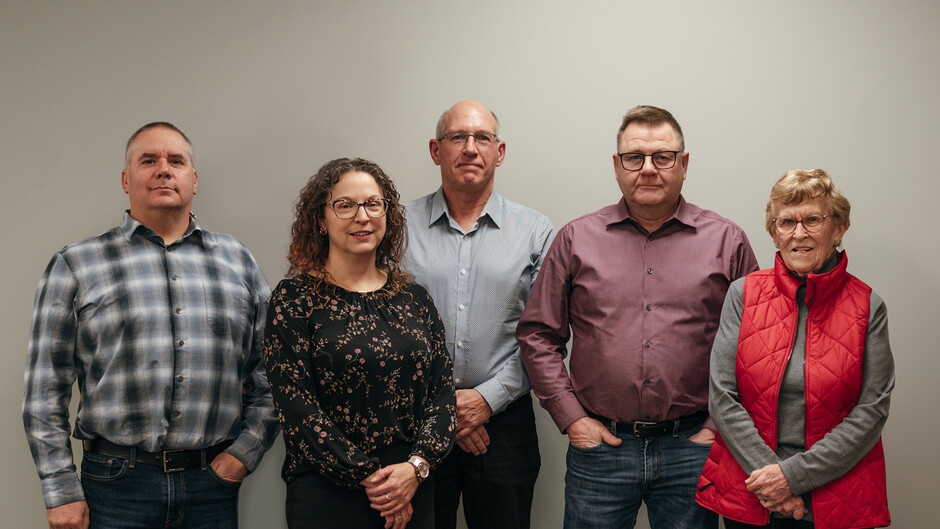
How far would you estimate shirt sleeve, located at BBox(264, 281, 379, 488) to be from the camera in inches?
71.2

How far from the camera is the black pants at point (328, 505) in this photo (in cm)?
185

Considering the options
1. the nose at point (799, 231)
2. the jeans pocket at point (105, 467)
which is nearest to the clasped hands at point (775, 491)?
the nose at point (799, 231)

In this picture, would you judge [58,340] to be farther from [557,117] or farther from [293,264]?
[557,117]

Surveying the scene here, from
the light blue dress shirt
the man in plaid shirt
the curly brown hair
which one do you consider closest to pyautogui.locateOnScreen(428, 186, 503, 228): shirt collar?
the light blue dress shirt

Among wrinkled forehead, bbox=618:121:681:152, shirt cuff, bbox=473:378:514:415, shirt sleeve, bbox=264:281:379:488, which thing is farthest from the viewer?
shirt cuff, bbox=473:378:514:415

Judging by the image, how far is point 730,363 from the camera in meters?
2.02

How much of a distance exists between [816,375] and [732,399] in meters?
0.23

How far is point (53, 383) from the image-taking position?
7.06ft

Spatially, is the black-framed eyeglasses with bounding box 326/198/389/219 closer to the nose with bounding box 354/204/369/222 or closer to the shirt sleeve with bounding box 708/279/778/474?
the nose with bounding box 354/204/369/222

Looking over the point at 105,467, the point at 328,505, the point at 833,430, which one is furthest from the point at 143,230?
the point at 833,430

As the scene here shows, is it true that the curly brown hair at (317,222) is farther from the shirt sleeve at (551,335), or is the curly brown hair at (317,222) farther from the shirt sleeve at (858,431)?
the shirt sleeve at (858,431)

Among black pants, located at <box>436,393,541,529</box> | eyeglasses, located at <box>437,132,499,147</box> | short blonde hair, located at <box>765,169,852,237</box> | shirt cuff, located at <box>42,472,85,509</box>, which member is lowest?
black pants, located at <box>436,393,541,529</box>

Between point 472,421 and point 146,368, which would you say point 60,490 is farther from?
point 472,421

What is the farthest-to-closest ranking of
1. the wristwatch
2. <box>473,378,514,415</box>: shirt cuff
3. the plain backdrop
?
the plain backdrop
<box>473,378,514,415</box>: shirt cuff
the wristwatch
